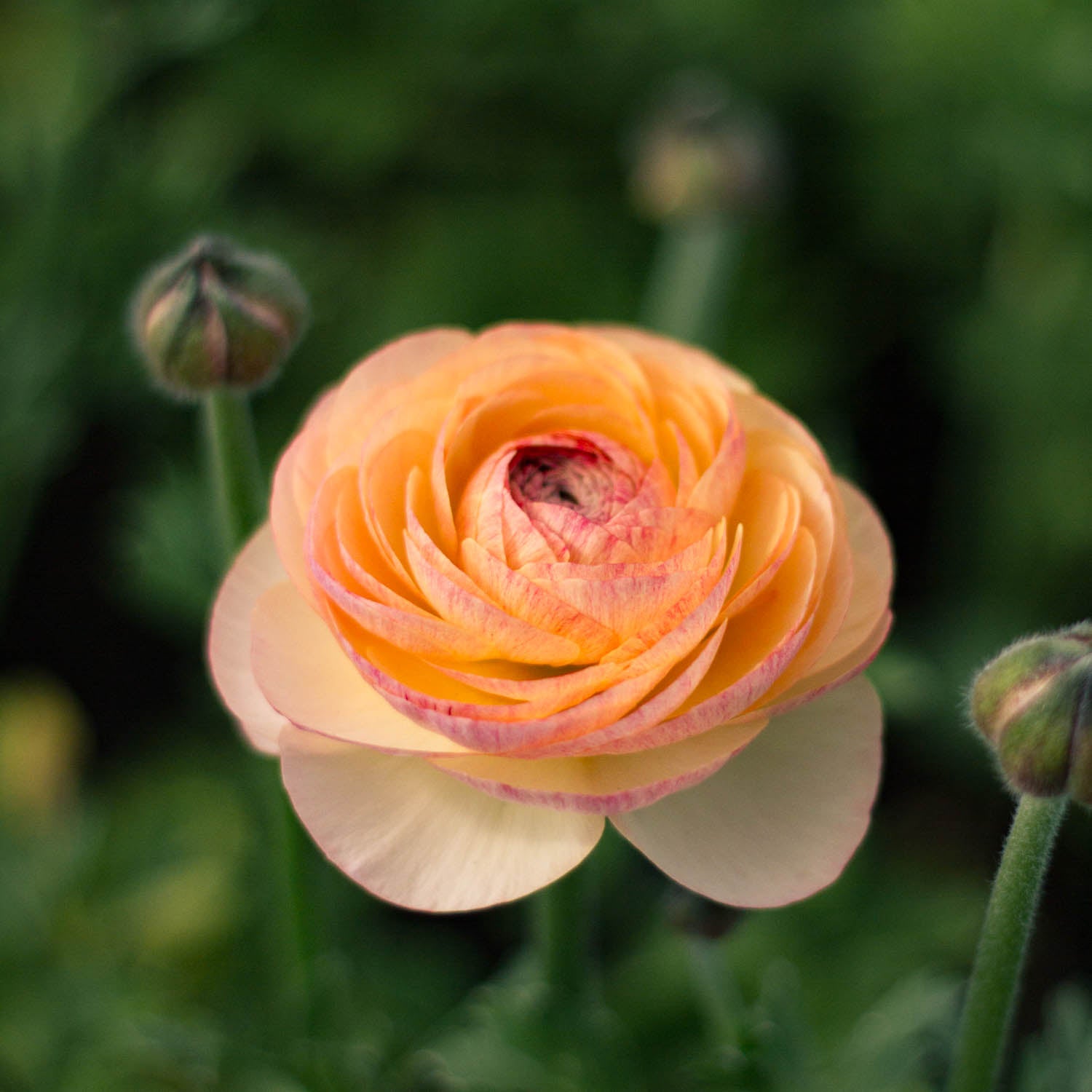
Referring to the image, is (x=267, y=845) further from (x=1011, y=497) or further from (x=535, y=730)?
(x=1011, y=497)

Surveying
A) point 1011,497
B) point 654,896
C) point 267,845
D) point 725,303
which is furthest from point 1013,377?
point 267,845

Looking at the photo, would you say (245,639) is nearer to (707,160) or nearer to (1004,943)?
(1004,943)

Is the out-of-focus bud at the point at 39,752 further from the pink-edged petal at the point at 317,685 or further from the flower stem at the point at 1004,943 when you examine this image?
the flower stem at the point at 1004,943

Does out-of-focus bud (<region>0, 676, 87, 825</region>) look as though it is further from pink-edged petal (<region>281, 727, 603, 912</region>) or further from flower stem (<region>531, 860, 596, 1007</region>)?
pink-edged petal (<region>281, 727, 603, 912</region>)

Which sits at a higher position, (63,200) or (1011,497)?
(63,200)

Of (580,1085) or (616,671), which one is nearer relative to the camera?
(616,671)

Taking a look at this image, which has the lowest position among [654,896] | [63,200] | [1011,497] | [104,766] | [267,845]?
[104,766]
